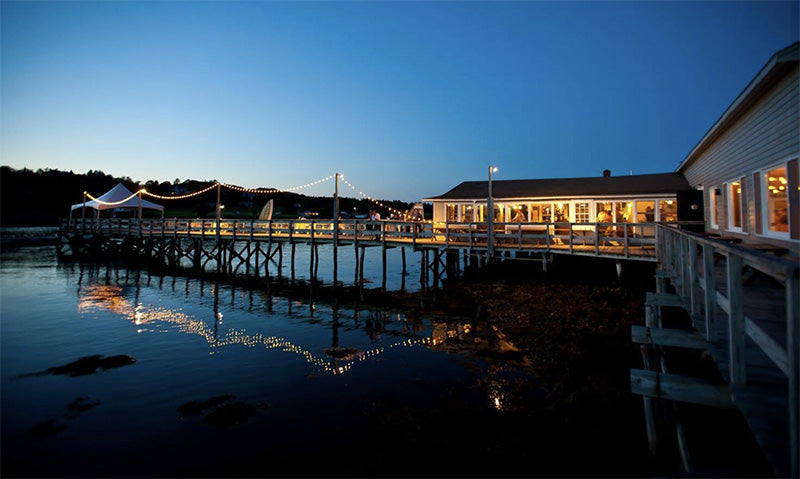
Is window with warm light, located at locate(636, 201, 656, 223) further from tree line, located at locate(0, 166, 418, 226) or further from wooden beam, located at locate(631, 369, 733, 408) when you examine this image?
tree line, located at locate(0, 166, 418, 226)

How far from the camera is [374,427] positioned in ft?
22.5

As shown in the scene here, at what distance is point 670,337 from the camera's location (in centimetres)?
560

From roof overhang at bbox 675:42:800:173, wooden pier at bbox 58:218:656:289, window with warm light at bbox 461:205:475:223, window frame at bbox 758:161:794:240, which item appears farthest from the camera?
window with warm light at bbox 461:205:475:223

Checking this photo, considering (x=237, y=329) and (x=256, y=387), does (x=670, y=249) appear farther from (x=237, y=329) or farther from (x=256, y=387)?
(x=237, y=329)

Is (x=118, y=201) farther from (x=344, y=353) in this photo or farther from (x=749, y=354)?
(x=749, y=354)

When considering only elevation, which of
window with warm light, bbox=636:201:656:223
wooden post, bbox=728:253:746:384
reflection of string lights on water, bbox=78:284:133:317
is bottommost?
reflection of string lights on water, bbox=78:284:133:317

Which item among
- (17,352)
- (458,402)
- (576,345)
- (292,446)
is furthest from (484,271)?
(17,352)

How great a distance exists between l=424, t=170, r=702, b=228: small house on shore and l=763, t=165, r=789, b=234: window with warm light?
9107 mm

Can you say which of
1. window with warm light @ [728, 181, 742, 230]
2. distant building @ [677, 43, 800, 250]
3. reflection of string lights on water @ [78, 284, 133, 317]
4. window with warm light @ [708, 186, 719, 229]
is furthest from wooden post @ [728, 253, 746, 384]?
reflection of string lights on water @ [78, 284, 133, 317]

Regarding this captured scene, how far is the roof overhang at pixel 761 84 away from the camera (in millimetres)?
7395

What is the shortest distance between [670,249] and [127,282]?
26276mm

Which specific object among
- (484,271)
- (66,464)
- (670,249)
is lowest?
(66,464)

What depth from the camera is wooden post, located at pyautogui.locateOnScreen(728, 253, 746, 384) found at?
3.46m

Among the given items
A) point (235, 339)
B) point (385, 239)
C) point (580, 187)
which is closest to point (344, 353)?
point (235, 339)
